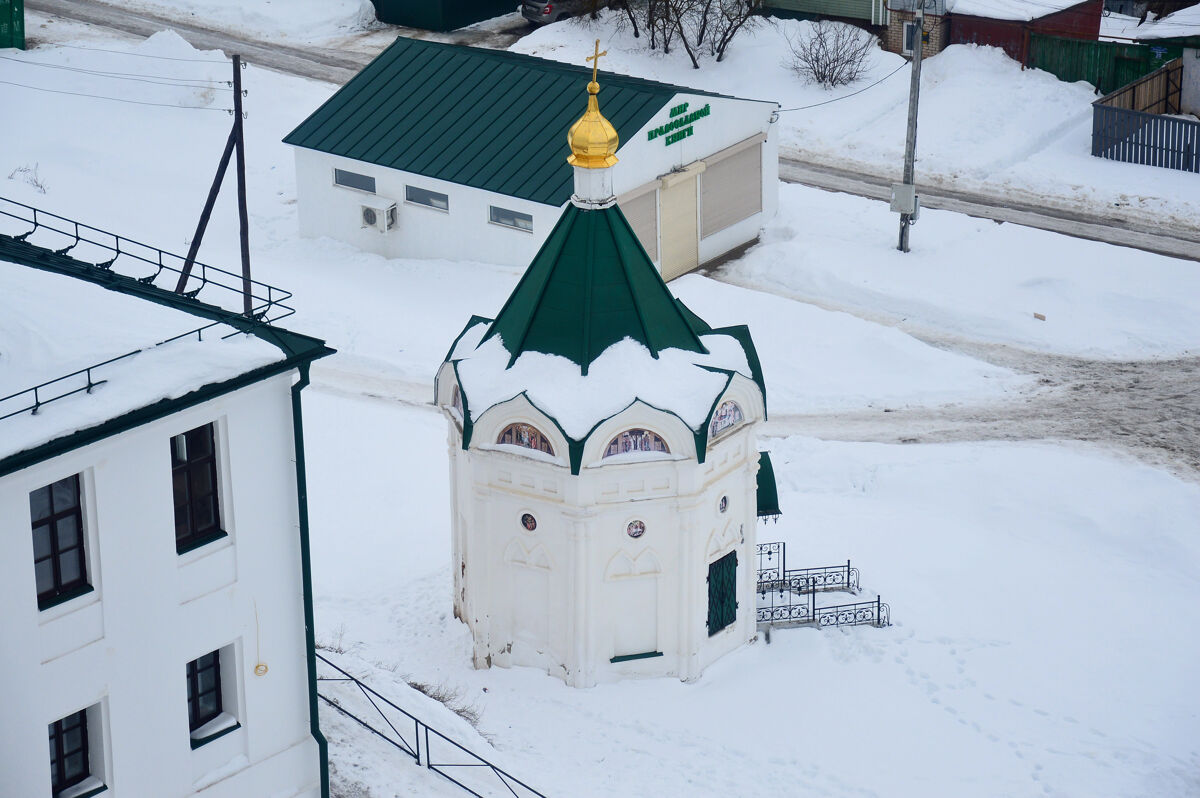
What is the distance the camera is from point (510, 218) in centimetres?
3988

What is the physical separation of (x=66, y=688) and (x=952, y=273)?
26.7 meters

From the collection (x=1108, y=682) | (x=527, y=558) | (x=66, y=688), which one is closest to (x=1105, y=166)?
(x=1108, y=682)

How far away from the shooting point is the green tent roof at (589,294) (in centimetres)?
2562

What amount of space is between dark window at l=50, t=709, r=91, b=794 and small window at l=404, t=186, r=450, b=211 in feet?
72.0

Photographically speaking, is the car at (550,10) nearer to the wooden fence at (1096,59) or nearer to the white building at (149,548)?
the wooden fence at (1096,59)

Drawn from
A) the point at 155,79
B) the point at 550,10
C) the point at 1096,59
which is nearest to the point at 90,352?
the point at 155,79

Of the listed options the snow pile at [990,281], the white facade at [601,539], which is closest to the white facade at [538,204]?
the snow pile at [990,281]

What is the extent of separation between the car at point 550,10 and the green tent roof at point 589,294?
3241 centimetres

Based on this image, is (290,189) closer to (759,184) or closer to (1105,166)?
(759,184)

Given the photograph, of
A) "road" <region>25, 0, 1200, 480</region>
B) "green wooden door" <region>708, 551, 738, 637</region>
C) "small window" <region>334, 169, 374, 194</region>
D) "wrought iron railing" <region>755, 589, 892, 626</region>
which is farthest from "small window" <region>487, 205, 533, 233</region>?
"green wooden door" <region>708, 551, 738, 637</region>

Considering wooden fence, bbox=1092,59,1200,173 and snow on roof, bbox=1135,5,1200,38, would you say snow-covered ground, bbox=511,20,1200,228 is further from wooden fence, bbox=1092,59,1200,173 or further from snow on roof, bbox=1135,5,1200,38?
snow on roof, bbox=1135,5,1200,38

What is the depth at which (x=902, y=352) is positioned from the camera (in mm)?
37750

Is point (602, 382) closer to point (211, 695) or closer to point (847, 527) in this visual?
point (211, 695)

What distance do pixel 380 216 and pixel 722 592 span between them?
17.4 metres
